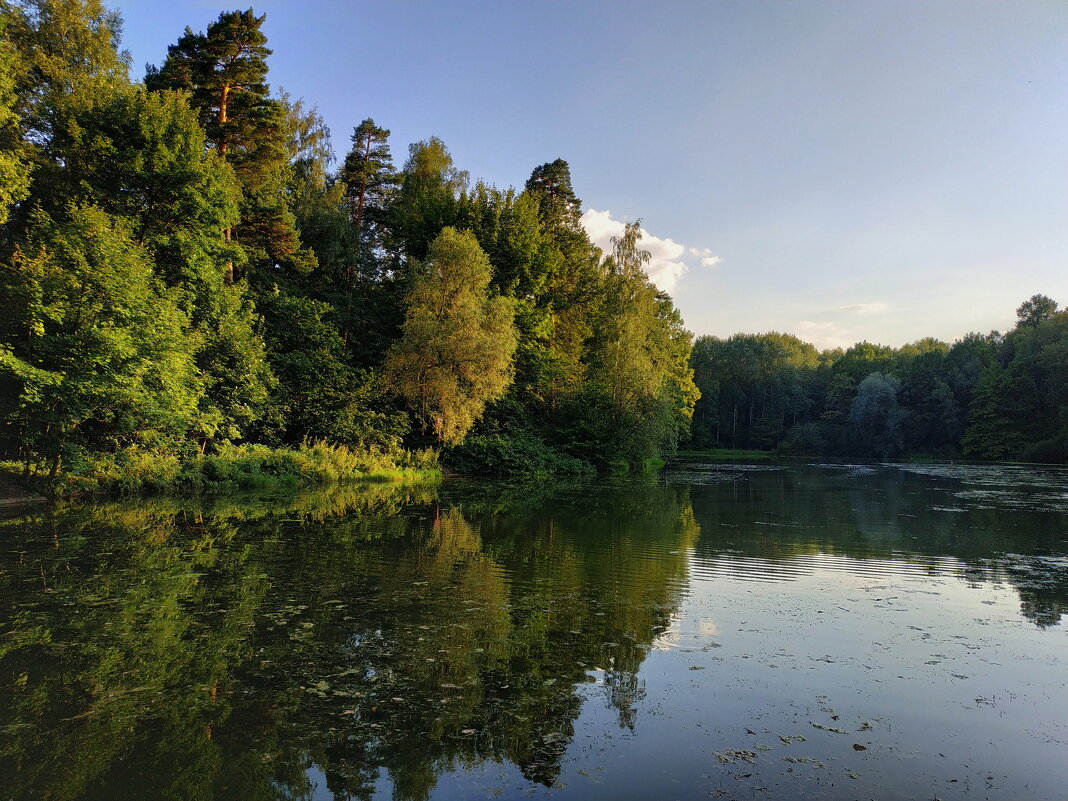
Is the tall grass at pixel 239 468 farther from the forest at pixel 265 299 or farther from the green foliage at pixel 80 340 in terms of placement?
the green foliage at pixel 80 340

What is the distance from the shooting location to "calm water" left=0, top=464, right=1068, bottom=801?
428 cm

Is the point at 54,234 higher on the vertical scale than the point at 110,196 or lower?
lower

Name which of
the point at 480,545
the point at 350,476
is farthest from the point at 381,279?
the point at 480,545

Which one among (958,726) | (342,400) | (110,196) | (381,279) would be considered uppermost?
(381,279)

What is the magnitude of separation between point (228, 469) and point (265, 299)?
11786mm

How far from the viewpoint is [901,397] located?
3157 inches

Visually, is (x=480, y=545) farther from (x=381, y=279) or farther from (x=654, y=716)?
(x=381, y=279)

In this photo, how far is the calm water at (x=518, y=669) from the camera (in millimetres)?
4281

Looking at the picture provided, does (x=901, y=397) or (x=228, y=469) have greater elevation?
(x=901, y=397)

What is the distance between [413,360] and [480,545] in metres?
20.1

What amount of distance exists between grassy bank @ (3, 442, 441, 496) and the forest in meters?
0.10

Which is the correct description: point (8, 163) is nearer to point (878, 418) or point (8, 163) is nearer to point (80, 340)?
point (80, 340)

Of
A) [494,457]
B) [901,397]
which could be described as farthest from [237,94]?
[901,397]

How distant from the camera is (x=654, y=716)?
5.25 meters
